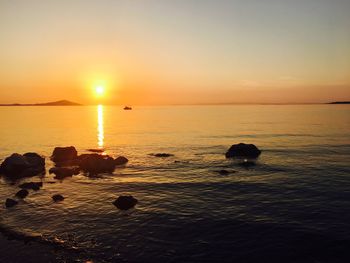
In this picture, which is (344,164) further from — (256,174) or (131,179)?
(131,179)

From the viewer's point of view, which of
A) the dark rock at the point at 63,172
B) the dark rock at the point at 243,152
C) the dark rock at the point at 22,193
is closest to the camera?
the dark rock at the point at 22,193

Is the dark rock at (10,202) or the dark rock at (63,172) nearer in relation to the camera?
the dark rock at (10,202)

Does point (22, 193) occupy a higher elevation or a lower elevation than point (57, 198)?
higher

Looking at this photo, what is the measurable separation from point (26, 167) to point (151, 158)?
21.5 metres

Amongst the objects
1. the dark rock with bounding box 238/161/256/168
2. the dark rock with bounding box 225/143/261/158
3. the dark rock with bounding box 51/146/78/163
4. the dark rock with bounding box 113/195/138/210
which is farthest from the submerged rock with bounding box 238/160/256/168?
the dark rock with bounding box 51/146/78/163

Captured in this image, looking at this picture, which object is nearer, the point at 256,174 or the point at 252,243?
the point at 252,243

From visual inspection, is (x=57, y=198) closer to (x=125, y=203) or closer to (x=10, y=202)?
(x=10, y=202)

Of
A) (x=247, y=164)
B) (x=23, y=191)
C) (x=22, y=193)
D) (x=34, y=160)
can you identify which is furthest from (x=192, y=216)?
(x=34, y=160)

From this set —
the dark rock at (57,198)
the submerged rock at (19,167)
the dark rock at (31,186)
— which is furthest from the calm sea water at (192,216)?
the submerged rock at (19,167)

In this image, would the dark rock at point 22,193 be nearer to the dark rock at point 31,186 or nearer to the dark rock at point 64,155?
the dark rock at point 31,186

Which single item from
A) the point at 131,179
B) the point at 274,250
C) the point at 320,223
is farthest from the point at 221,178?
the point at 274,250

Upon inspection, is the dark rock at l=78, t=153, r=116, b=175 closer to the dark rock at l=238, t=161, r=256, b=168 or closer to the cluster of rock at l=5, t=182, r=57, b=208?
the cluster of rock at l=5, t=182, r=57, b=208

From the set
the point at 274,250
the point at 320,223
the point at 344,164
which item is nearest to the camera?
the point at 274,250

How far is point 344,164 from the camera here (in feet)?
156
